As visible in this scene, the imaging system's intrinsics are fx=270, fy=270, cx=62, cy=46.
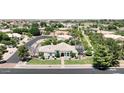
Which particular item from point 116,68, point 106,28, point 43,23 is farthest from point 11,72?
point 106,28

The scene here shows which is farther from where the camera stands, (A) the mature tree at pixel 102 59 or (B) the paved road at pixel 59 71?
(A) the mature tree at pixel 102 59

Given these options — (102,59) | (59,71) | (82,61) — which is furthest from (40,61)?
(102,59)

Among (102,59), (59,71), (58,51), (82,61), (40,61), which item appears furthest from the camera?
(58,51)

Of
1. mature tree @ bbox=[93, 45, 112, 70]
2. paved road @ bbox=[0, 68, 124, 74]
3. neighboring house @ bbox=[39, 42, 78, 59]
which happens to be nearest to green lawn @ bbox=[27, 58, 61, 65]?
neighboring house @ bbox=[39, 42, 78, 59]

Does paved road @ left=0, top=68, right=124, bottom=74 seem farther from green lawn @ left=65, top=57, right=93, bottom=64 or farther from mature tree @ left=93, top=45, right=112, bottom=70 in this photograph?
green lawn @ left=65, top=57, right=93, bottom=64

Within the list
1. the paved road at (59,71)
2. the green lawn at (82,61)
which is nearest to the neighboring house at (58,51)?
the green lawn at (82,61)

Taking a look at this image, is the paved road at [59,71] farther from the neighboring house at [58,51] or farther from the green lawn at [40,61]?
the neighboring house at [58,51]

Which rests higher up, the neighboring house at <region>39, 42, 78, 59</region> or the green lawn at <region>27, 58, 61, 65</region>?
the neighboring house at <region>39, 42, 78, 59</region>

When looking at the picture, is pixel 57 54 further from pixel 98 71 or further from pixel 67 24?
pixel 67 24

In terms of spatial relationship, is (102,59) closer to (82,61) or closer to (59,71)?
(82,61)
